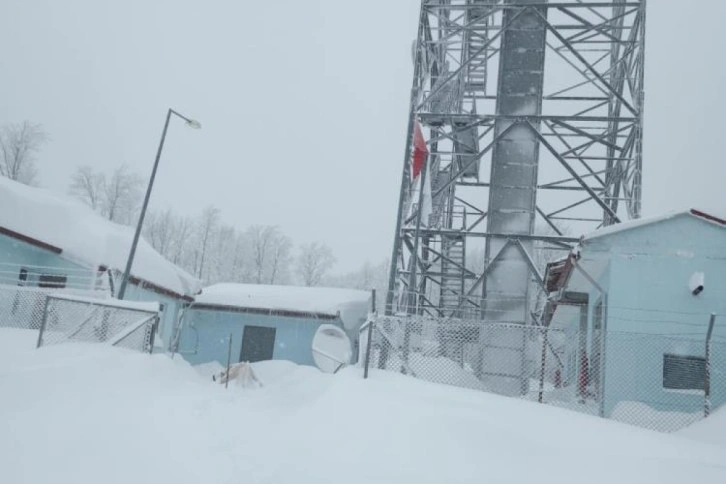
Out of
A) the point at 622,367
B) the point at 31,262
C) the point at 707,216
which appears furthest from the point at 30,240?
the point at 707,216

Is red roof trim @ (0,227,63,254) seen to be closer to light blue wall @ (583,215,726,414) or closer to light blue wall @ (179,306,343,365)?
light blue wall @ (179,306,343,365)

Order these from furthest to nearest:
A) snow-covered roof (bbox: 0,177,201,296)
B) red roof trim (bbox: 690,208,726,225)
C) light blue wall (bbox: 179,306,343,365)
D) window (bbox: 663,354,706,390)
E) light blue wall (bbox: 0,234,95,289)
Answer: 1. light blue wall (bbox: 179,306,343,365)
2. snow-covered roof (bbox: 0,177,201,296)
3. light blue wall (bbox: 0,234,95,289)
4. window (bbox: 663,354,706,390)
5. red roof trim (bbox: 690,208,726,225)

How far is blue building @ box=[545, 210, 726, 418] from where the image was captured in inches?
400

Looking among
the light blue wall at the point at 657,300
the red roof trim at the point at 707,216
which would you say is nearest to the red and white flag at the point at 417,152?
the light blue wall at the point at 657,300

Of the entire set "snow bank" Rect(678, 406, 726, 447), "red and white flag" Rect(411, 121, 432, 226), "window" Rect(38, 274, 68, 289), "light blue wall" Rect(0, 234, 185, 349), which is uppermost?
"red and white flag" Rect(411, 121, 432, 226)

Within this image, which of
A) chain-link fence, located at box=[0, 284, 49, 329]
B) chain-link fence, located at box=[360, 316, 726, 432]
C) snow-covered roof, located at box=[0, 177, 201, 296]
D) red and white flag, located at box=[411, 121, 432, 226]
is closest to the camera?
chain-link fence, located at box=[360, 316, 726, 432]

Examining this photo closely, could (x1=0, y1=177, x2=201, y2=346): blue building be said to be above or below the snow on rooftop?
below

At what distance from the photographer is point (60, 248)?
1655 centimetres

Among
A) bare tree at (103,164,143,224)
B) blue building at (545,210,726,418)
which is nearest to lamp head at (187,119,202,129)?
blue building at (545,210,726,418)

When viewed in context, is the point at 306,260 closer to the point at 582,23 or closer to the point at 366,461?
the point at 582,23

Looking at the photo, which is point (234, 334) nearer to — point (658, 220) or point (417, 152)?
point (417, 152)

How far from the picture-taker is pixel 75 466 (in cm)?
491

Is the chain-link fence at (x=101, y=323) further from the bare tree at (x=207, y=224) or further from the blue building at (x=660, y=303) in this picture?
the bare tree at (x=207, y=224)

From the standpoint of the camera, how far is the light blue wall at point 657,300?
10.2 m
